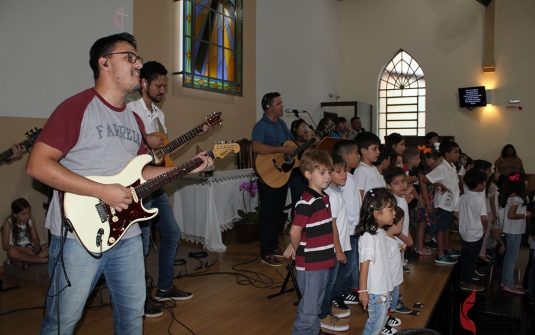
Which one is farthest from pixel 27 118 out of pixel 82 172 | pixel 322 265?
pixel 322 265

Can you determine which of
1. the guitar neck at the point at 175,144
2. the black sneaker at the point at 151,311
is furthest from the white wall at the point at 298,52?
the black sneaker at the point at 151,311

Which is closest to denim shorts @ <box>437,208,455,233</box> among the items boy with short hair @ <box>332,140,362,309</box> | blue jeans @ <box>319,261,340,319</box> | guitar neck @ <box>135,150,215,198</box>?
boy with short hair @ <box>332,140,362,309</box>

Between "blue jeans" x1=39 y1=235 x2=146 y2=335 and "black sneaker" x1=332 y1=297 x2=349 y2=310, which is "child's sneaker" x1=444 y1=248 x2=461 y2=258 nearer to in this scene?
"black sneaker" x1=332 y1=297 x2=349 y2=310

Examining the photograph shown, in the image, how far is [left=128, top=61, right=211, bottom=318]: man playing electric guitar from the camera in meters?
3.18

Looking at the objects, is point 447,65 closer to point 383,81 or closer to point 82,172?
point 383,81

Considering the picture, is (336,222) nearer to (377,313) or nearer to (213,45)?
(377,313)

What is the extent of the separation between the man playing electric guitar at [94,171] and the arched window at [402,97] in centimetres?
1070

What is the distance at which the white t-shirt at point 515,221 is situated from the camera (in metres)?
4.53

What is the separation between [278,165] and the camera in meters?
4.65

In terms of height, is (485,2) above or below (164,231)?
above

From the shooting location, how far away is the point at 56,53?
15.9 feet

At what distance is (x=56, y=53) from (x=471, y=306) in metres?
5.33

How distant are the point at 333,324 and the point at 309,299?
61cm

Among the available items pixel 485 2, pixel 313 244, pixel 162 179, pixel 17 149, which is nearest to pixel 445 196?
pixel 313 244
